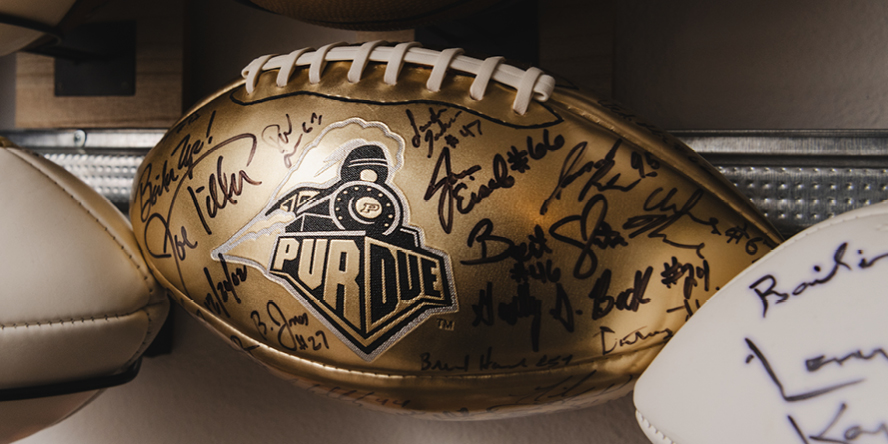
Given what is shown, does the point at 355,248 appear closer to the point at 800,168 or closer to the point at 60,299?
the point at 60,299

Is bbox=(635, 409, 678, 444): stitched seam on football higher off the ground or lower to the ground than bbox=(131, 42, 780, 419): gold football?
lower

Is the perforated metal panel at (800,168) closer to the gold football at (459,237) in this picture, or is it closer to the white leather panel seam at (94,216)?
the gold football at (459,237)

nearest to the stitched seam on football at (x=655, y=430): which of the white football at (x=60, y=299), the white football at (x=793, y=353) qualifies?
the white football at (x=793, y=353)

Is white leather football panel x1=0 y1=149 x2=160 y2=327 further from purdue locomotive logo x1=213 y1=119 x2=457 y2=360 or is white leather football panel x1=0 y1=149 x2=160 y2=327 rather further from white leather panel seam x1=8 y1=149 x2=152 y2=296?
purdue locomotive logo x1=213 y1=119 x2=457 y2=360

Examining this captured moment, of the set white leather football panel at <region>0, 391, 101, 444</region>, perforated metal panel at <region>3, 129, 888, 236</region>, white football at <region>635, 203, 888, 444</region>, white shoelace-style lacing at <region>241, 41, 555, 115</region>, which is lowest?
white leather football panel at <region>0, 391, 101, 444</region>

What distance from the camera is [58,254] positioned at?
0.37 m

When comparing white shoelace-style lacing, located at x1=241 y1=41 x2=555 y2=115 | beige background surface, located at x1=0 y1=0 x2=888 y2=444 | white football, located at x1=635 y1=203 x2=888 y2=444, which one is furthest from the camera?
beige background surface, located at x1=0 y1=0 x2=888 y2=444

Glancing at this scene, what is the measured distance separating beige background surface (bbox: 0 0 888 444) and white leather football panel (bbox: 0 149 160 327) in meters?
0.24

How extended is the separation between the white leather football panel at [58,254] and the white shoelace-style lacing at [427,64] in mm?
162

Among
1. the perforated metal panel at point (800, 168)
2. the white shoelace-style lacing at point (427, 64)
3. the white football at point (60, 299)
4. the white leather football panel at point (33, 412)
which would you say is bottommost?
the white leather football panel at point (33, 412)

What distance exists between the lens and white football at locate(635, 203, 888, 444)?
21 centimetres

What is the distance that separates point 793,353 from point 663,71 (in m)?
0.31

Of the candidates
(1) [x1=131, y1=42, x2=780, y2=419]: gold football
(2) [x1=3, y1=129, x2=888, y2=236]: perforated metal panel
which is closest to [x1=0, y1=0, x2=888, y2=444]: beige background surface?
(2) [x1=3, y1=129, x2=888, y2=236]: perforated metal panel

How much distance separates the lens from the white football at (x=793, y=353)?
0.68 ft
